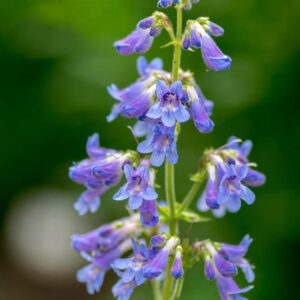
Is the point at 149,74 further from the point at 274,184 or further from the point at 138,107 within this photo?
the point at 274,184

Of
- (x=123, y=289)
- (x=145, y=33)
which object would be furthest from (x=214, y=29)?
(x=123, y=289)

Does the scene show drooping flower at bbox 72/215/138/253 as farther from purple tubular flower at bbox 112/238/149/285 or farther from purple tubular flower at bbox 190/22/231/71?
purple tubular flower at bbox 190/22/231/71

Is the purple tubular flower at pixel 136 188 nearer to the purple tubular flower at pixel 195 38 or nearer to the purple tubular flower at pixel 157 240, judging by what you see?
the purple tubular flower at pixel 157 240

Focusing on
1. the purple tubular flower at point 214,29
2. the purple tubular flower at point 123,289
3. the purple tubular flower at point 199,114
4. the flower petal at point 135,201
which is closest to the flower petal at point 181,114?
the purple tubular flower at point 199,114

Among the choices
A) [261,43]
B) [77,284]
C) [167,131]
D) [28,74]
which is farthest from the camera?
[77,284]

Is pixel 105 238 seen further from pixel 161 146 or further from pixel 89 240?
pixel 161 146

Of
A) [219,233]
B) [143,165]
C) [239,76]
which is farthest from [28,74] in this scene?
[143,165]
